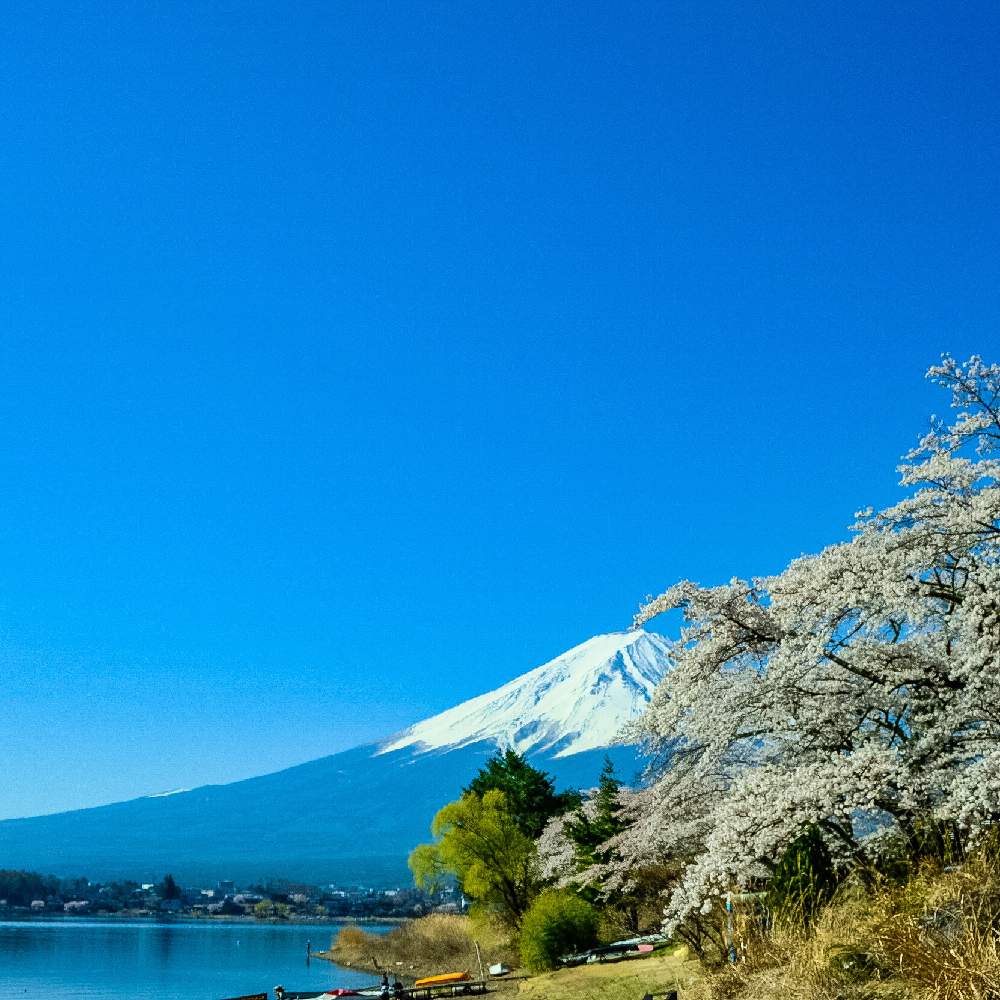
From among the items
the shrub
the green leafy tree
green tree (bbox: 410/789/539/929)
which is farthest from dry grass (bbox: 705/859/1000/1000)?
the green leafy tree

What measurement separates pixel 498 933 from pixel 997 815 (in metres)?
37.0

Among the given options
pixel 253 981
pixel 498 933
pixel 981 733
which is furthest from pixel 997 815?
pixel 253 981

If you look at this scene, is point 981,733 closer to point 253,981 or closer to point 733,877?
point 733,877

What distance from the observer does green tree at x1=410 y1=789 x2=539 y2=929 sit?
43.6 metres

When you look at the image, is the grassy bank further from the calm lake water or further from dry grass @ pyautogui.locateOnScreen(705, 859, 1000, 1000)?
the calm lake water

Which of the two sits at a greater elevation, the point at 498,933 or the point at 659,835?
the point at 659,835

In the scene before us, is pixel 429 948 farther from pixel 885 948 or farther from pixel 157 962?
pixel 885 948

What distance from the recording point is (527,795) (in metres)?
48.9

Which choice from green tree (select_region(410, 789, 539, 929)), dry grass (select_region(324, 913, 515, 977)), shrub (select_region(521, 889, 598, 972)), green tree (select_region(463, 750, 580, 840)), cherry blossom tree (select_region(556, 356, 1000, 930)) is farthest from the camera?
green tree (select_region(463, 750, 580, 840))

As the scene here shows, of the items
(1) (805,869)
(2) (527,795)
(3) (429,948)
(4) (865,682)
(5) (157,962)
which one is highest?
(4) (865,682)

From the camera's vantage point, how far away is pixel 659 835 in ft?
71.0

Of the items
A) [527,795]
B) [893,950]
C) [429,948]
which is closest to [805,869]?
[893,950]

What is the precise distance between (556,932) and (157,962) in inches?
1773

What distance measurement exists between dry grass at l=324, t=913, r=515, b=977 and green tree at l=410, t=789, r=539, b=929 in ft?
5.91
